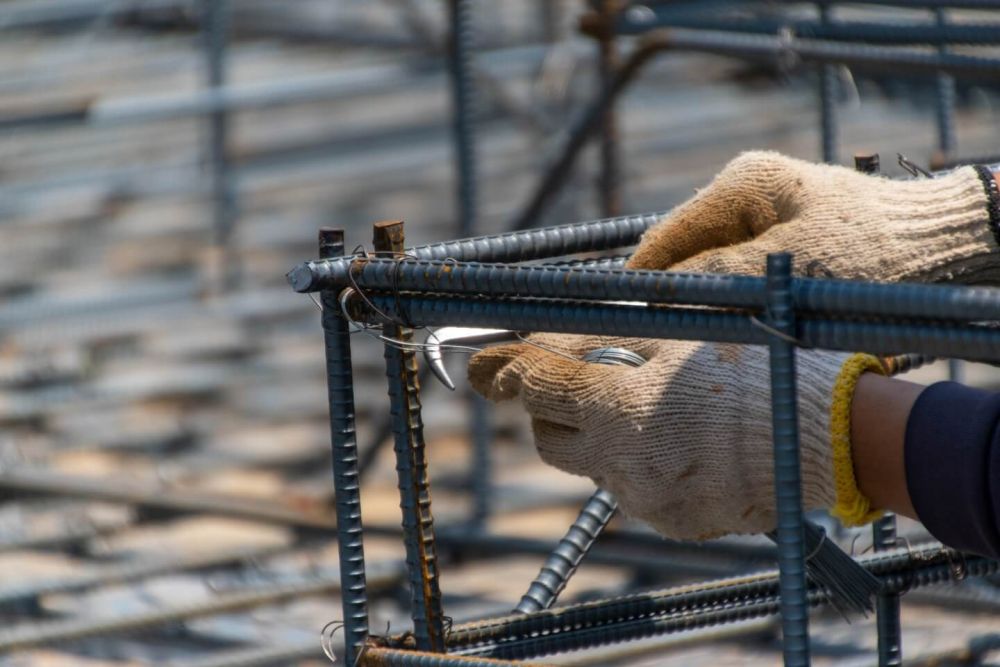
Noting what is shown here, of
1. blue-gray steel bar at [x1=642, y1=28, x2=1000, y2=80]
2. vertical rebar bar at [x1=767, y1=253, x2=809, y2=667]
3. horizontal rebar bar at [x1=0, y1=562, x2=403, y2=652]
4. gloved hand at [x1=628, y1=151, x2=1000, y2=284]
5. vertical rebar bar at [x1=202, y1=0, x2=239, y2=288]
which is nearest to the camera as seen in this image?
vertical rebar bar at [x1=767, y1=253, x2=809, y2=667]

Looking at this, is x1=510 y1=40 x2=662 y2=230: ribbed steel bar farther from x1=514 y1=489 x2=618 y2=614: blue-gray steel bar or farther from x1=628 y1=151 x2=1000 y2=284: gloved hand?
x1=628 y1=151 x2=1000 y2=284: gloved hand

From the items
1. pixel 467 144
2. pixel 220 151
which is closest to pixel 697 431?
pixel 467 144

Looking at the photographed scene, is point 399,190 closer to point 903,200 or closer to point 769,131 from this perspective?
point 769,131

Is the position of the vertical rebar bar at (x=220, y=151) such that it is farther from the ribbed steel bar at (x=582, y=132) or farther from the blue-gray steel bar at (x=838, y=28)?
the blue-gray steel bar at (x=838, y=28)

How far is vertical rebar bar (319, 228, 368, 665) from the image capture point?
5.89 feet

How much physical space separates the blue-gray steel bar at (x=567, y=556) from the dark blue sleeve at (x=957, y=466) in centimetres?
57

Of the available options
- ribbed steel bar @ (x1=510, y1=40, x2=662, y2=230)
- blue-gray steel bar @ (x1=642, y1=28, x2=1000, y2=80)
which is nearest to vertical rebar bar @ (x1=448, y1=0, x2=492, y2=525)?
ribbed steel bar @ (x1=510, y1=40, x2=662, y2=230)

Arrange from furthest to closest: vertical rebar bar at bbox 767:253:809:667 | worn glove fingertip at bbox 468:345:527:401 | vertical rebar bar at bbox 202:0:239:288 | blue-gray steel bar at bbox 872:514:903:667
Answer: vertical rebar bar at bbox 202:0:239:288, blue-gray steel bar at bbox 872:514:903:667, worn glove fingertip at bbox 468:345:527:401, vertical rebar bar at bbox 767:253:809:667

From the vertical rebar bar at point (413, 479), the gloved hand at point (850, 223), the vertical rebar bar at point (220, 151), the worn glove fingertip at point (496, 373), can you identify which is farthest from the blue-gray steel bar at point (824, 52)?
the vertical rebar bar at point (220, 151)

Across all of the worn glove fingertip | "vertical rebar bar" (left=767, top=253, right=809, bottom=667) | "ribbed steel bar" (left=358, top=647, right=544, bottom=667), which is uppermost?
the worn glove fingertip

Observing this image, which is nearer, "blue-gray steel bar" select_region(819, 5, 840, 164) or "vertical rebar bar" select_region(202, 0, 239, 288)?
"blue-gray steel bar" select_region(819, 5, 840, 164)

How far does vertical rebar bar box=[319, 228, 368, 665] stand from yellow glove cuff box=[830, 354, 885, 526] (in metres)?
0.56

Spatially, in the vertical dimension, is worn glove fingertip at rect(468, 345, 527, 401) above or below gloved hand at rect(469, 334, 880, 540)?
above

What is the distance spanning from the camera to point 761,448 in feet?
5.47
